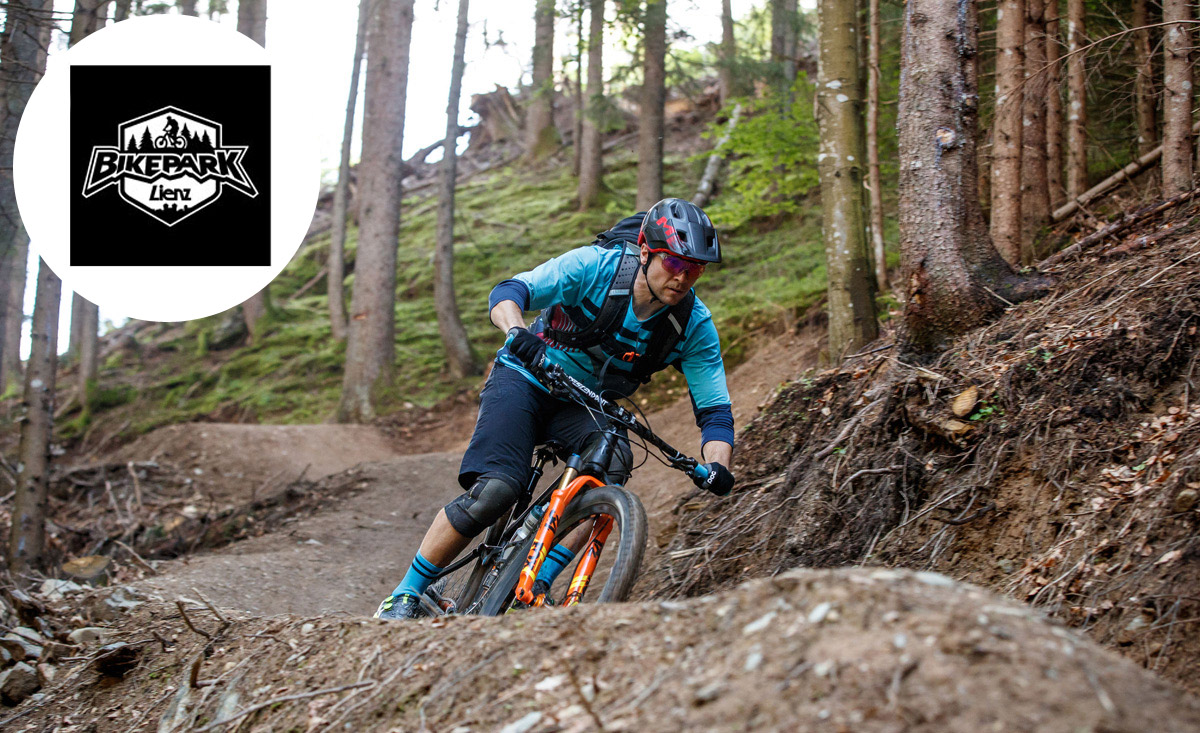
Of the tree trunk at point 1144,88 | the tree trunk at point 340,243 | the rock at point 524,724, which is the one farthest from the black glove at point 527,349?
the tree trunk at point 340,243

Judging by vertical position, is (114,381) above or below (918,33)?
below

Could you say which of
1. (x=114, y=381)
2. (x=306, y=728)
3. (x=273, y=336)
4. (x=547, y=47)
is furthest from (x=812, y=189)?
(x=114, y=381)

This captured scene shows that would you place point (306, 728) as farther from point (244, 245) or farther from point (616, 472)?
point (244, 245)

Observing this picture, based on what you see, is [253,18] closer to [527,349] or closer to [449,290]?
[449,290]

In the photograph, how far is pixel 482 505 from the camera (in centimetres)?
444

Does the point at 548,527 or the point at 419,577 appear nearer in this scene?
the point at 548,527

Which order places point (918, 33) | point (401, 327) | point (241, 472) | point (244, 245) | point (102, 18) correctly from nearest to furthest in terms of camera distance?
point (918, 33) → point (102, 18) → point (244, 245) → point (241, 472) → point (401, 327)

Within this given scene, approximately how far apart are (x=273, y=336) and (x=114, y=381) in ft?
14.7

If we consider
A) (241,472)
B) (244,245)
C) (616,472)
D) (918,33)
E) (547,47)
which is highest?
(547,47)

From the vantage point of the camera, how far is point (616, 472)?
14.9ft

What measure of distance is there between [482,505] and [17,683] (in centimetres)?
327

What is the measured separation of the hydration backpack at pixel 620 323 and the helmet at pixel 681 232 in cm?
24

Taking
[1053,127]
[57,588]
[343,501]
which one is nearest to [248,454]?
[343,501]

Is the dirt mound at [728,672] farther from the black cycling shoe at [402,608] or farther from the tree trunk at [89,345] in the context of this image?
the tree trunk at [89,345]
